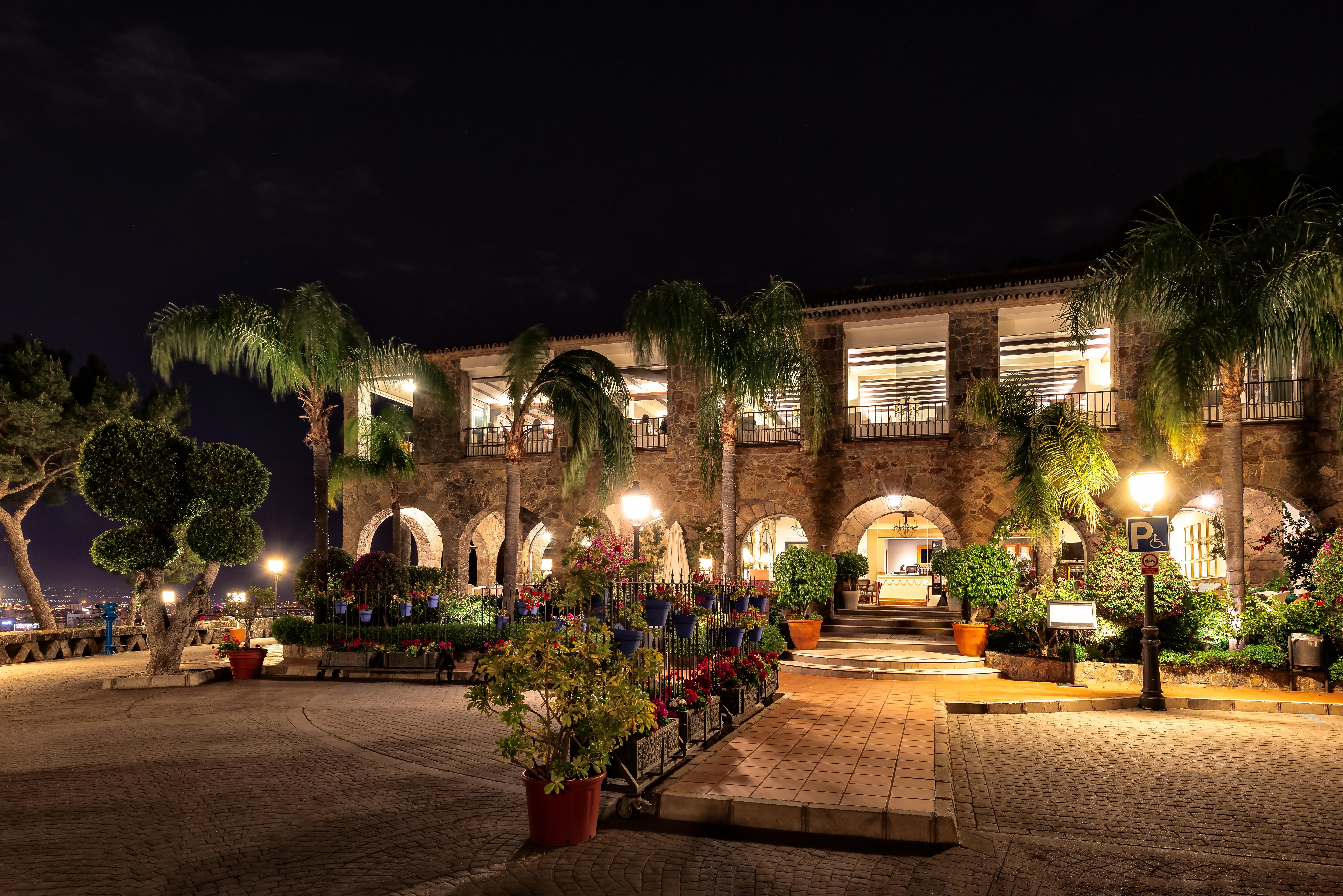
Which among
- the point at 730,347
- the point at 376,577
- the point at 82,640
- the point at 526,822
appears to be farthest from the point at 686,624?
the point at 82,640

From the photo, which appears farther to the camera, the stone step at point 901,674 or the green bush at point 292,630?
the green bush at point 292,630

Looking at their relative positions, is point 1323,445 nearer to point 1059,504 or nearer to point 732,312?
point 1059,504

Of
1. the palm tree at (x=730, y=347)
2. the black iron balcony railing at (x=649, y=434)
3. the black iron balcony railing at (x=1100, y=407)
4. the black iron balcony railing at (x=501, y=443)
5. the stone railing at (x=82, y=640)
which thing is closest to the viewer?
the palm tree at (x=730, y=347)

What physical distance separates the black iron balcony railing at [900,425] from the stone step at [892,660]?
18.7 ft

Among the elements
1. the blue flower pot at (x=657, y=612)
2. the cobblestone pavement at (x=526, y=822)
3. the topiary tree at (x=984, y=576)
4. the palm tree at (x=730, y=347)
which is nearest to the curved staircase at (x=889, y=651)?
the topiary tree at (x=984, y=576)

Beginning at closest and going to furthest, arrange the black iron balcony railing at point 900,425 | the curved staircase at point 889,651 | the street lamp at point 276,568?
the curved staircase at point 889,651 → the black iron balcony railing at point 900,425 → the street lamp at point 276,568

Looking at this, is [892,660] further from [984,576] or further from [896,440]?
[896,440]

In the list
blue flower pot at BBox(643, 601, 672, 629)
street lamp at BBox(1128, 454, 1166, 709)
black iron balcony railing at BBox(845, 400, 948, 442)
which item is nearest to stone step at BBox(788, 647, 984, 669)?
street lamp at BBox(1128, 454, 1166, 709)

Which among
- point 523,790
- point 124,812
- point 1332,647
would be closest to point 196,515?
point 124,812

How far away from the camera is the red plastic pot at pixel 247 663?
12.7 m

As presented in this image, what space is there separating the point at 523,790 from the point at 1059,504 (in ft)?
35.0

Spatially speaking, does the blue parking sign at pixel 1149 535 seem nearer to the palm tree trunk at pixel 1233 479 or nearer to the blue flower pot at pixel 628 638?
the palm tree trunk at pixel 1233 479

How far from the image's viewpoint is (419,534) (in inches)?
958

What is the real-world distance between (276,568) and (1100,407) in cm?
2127
